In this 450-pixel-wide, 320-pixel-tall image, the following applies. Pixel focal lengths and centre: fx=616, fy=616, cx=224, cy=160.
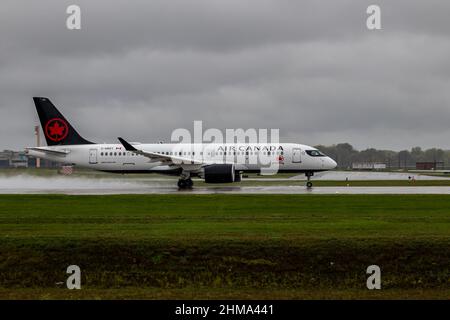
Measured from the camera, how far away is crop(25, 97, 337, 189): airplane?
50594 mm

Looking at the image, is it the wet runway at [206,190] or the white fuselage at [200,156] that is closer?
the wet runway at [206,190]

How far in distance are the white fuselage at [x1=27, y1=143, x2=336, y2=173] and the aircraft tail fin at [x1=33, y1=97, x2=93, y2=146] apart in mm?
673

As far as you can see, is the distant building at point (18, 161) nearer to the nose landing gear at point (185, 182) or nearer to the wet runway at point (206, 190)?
the wet runway at point (206, 190)

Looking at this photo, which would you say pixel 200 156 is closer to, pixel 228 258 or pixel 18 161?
pixel 228 258

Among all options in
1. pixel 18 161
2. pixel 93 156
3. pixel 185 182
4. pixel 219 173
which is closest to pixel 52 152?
pixel 93 156

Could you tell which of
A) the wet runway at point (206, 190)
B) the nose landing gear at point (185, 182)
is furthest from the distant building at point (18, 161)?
the nose landing gear at point (185, 182)

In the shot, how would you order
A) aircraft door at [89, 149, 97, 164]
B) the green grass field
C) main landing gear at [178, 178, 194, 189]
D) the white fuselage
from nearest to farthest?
the green grass field → main landing gear at [178, 178, 194, 189] → the white fuselage → aircraft door at [89, 149, 97, 164]

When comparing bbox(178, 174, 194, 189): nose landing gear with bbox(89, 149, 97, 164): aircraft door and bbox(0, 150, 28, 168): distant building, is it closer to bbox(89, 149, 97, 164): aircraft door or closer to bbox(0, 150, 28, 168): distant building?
bbox(89, 149, 97, 164): aircraft door

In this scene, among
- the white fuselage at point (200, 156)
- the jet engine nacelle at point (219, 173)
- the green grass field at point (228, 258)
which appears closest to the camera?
the green grass field at point (228, 258)

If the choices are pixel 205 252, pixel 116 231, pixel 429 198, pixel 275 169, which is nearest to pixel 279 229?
pixel 205 252

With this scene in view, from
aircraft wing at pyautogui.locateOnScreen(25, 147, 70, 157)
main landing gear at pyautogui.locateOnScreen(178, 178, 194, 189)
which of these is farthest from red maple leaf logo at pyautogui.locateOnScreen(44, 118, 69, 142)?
main landing gear at pyautogui.locateOnScreen(178, 178, 194, 189)

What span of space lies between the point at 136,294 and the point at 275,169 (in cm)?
3670

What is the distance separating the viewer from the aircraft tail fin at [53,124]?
2239 inches
